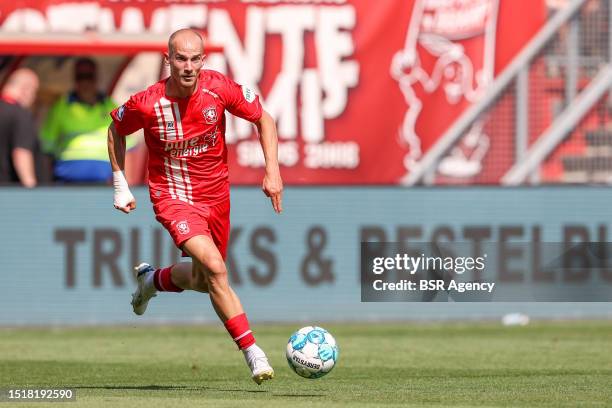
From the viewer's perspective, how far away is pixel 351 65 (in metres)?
19.5

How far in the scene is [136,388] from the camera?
32.6 ft

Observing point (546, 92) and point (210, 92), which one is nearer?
point (210, 92)

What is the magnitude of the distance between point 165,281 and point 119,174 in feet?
3.18

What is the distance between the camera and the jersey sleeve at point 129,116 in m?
9.80

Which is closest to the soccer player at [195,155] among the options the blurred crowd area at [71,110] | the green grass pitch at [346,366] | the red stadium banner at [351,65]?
the green grass pitch at [346,366]

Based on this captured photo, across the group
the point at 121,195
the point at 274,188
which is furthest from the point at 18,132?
the point at 274,188

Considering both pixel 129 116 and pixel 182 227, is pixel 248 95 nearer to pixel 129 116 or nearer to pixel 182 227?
pixel 129 116

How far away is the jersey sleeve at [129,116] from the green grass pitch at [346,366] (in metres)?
1.61

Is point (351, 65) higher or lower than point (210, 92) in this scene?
lower

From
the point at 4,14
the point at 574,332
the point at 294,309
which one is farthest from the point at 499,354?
the point at 4,14

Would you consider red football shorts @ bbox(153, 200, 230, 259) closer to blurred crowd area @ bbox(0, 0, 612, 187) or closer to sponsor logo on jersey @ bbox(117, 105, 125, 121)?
sponsor logo on jersey @ bbox(117, 105, 125, 121)

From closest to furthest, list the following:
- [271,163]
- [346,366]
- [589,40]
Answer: [271,163] < [346,366] < [589,40]

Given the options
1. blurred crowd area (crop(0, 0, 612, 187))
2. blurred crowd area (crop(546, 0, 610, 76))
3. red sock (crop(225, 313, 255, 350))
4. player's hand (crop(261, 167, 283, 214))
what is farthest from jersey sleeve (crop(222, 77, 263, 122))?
blurred crowd area (crop(546, 0, 610, 76))

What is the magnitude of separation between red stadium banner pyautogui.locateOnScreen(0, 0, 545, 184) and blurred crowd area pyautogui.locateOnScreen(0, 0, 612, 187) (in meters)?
0.87
